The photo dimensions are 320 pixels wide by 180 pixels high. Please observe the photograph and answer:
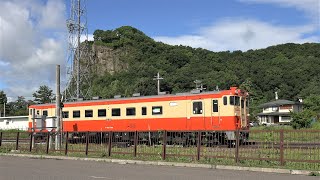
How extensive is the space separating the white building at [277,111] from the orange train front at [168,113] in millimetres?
65346

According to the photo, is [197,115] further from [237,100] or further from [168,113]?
[237,100]

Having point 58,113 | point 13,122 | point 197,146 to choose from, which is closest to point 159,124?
point 58,113

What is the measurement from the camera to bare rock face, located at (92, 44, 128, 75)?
134450mm

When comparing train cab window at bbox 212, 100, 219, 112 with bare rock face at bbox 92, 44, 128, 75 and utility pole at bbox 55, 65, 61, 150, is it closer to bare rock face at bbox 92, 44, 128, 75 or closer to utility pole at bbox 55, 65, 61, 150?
utility pole at bbox 55, 65, 61, 150

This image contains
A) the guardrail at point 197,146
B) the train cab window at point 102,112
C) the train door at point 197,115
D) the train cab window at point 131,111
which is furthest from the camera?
the train cab window at point 102,112

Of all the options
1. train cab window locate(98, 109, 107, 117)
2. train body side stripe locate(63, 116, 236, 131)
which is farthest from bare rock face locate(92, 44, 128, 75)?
train cab window locate(98, 109, 107, 117)

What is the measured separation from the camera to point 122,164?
54.2 ft

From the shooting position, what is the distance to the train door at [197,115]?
2512 centimetres

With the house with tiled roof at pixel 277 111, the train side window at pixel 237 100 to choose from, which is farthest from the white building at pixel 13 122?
the train side window at pixel 237 100

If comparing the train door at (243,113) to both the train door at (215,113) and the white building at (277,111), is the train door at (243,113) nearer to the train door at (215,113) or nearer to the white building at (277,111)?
the train door at (215,113)

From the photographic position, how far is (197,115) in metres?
25.3

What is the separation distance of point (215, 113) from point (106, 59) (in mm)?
113849

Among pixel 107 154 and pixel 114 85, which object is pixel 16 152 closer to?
pixel 107 154

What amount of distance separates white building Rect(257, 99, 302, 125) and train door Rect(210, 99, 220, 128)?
66813 mm
